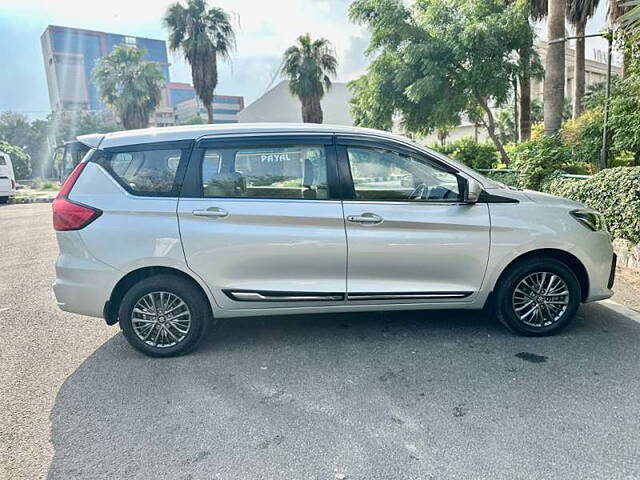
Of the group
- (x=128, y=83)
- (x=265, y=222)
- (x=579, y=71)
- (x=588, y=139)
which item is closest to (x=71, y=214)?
(x=265, y=222)

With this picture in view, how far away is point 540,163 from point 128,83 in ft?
78.8

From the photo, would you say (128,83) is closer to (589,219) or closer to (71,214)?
(71,214)

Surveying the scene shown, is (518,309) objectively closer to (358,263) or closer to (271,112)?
(358,263)

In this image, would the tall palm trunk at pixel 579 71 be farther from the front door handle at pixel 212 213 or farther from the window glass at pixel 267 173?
the front door handle at pixel 212 213

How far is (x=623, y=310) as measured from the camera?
13.7ft

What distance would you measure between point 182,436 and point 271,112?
32245 mm

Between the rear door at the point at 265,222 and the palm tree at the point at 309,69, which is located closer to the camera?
the rear door at the point at 265,222

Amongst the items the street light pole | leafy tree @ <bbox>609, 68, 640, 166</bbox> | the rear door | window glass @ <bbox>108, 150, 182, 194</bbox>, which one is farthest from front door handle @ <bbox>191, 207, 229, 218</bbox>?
the street light pole

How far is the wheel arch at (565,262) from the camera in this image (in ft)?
11.6

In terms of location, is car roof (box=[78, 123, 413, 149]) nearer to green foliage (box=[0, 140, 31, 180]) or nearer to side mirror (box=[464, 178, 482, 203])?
side mirror (box=[464, 178, 482, 203])

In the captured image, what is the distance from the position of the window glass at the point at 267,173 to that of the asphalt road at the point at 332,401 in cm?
131

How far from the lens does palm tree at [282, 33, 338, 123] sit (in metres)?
22.6

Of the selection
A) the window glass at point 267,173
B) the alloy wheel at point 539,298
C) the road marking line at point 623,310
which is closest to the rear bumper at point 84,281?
the window glass at point 267,173

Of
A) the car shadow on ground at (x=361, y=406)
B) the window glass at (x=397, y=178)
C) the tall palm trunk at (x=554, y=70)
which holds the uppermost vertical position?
the tall palm trunk at (x=554, y=70)
